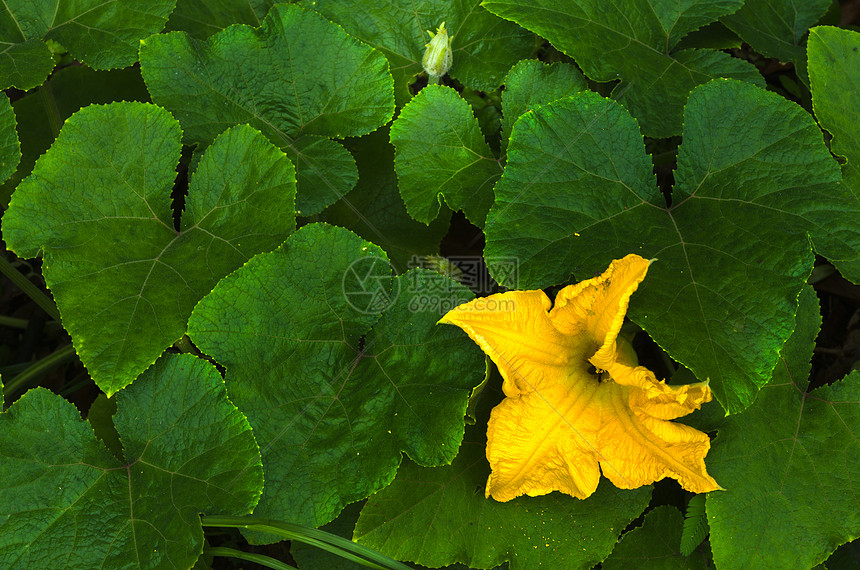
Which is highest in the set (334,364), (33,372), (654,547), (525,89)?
(525,89)

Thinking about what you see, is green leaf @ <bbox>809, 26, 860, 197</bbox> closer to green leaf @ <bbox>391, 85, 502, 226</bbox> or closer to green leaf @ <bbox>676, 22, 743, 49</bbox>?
green leaf @ <bbox>676, 22, 743, 49</bbox>

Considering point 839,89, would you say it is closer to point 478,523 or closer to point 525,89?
point 525,89

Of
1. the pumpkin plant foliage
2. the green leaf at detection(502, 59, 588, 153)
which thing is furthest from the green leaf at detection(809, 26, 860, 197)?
the green leaf at detection(502, 59, 588, 153)

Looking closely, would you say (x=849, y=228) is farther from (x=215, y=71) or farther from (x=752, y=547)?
(x=215, y=71)

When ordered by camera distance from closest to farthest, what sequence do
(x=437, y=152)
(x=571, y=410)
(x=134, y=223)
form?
1. (x=571, y=410)
2. (x=134, y=223)
3. (x=437, y=152)

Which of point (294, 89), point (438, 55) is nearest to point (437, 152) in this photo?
point (438, 55)

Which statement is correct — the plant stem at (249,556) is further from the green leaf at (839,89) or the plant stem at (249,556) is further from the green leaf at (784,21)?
the green leaf at (784,21)
